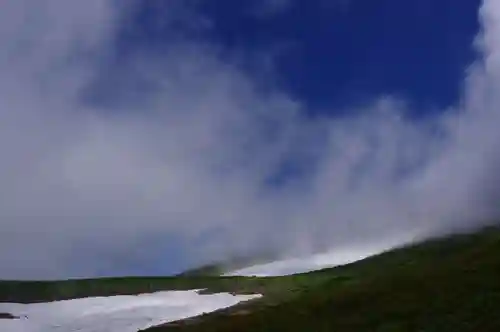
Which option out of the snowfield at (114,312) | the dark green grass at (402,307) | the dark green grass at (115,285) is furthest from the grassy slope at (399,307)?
the dark green grass at (115,285)

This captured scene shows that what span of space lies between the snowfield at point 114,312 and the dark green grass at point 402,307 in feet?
60.2

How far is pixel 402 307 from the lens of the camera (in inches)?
1812

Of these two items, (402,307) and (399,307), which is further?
(399,307)

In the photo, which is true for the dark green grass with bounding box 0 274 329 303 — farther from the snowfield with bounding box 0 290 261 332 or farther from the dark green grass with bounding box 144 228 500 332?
the dark green grass with bounding box 144 228 500 332

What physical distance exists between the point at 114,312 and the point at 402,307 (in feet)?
172

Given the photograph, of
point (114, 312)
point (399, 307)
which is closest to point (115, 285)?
point (114, 312)

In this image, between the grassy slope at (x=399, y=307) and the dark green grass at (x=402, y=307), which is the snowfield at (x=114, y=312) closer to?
the grassy slope at (x=399, y=307)

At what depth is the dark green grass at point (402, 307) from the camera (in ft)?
134

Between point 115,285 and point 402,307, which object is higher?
point 115,285

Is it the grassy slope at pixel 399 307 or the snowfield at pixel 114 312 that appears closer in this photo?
the grassy slope at pixel 399 307

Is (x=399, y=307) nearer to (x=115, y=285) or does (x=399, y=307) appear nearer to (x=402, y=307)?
(x=402, y=307)

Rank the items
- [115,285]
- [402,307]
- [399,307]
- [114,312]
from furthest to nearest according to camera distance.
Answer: [115,285] → [114,312] → [399,307] → [402,307]

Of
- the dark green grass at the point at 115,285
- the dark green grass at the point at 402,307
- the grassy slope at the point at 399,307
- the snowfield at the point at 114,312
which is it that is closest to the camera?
the dark green grass at the point at 402,307

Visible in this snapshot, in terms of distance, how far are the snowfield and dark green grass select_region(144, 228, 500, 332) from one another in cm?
1836
